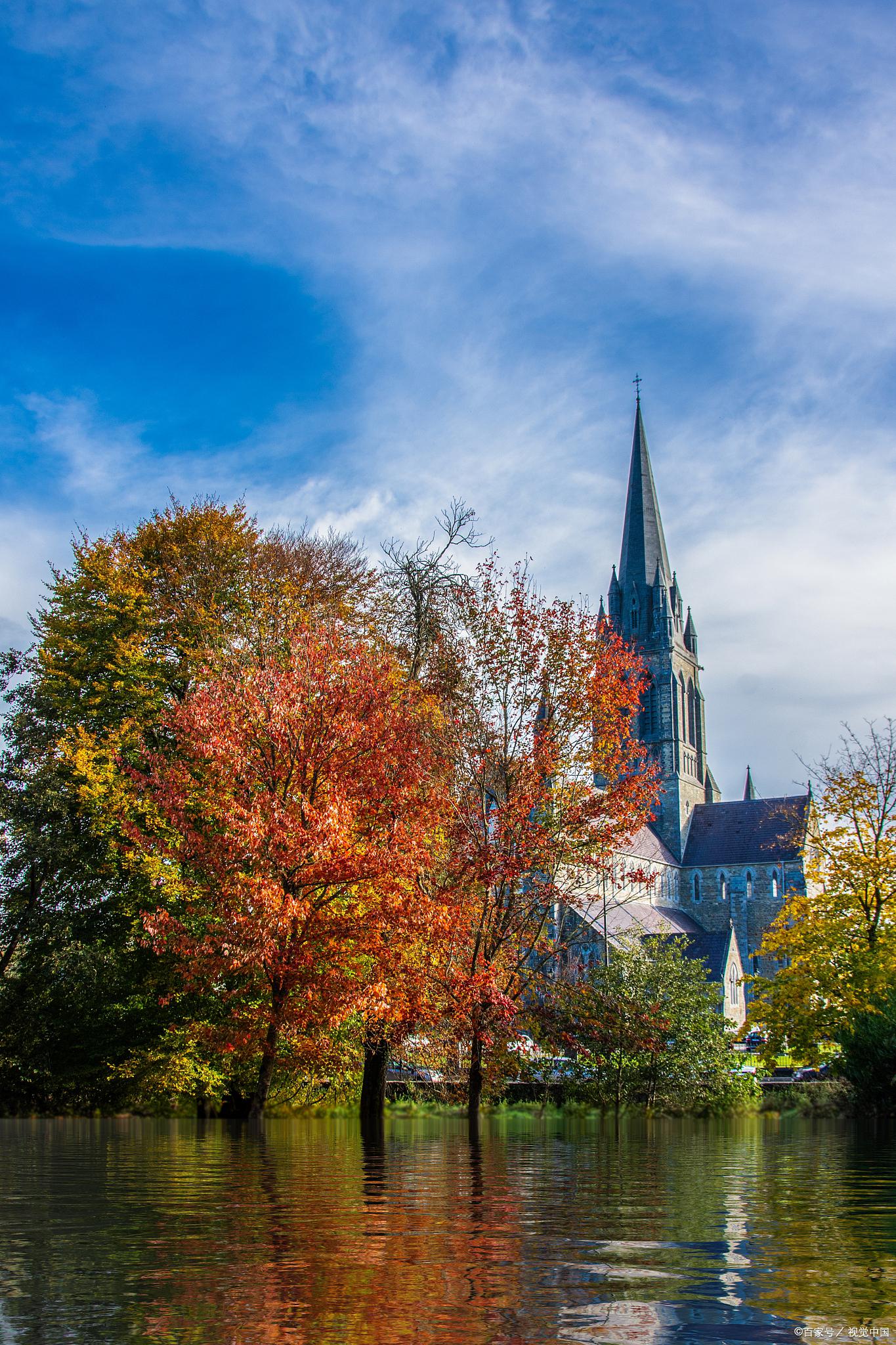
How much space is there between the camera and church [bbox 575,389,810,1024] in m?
90.9

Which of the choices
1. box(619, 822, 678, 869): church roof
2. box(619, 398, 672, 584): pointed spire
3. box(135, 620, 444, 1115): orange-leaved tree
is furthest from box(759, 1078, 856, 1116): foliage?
box(619, 398, 672, 584): pointed spire

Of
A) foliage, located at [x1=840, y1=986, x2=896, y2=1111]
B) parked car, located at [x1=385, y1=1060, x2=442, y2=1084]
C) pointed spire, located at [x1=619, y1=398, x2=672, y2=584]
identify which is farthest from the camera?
pointed spire, located at [x1=619, y1=398, x2=672, y2=584]

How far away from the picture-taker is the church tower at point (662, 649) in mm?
102125

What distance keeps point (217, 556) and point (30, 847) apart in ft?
32.7

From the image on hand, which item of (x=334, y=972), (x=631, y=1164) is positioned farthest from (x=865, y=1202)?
(x=334, y=972)

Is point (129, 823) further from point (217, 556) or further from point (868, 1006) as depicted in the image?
point (868, 1006)

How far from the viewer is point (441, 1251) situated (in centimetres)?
586

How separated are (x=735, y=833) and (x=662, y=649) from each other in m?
18.1

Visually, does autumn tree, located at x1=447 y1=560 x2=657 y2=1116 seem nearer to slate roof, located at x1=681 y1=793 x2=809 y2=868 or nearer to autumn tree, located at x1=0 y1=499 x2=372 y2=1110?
autumn tree, located at x1=0 y1=499 x2=372 y2=1110

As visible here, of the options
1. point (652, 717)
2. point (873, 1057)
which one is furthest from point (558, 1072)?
point (652, 717)

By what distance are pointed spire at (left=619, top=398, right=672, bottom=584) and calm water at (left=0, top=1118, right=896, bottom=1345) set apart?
98891 millimetres

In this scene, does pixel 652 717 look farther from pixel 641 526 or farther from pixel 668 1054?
pixel 668 1054

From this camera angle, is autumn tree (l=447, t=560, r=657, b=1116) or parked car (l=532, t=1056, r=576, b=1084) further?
parked car (l=532, t=1056, r=576, b=1084)

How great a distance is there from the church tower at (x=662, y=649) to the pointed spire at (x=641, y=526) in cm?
6
